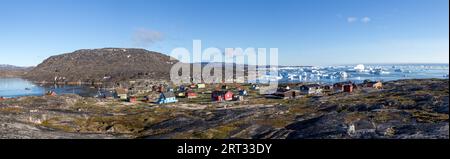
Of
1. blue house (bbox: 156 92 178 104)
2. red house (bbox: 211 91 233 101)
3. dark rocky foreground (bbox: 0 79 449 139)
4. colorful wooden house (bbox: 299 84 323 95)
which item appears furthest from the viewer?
colorful wooden house (bbox: 299 84 323 95)

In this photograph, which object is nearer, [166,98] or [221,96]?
[166,98]

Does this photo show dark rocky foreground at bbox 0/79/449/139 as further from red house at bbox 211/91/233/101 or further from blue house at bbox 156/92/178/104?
red house at bbox 211/91/233/101

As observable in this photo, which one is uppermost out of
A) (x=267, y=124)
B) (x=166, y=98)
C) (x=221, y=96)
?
(x=221, y=96)

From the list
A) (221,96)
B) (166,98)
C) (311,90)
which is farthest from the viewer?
(311,90)

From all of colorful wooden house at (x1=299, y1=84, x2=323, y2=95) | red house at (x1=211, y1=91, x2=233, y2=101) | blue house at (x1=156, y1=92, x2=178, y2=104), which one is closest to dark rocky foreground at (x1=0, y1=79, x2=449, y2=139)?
blue house at (x1=156, y1=92, x2=178, y2=104)

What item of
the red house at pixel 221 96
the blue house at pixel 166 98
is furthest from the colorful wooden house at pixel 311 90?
the blue house at pixel 166 98

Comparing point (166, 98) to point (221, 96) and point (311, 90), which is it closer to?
point (221, 96)

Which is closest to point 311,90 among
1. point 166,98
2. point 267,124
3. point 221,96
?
point 221,96

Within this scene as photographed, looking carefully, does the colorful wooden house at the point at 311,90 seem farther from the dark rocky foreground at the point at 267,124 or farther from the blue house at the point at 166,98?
the dark rocky foreground at the point at 267,124
